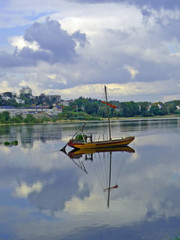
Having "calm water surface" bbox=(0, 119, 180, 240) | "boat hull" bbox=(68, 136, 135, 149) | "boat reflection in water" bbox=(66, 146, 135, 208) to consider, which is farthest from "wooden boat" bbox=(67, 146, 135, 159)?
"calm water surface" bbox=(0, 119, 180, 240)

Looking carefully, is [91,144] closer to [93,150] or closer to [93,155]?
[93,150]

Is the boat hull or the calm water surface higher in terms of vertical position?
the boat hull

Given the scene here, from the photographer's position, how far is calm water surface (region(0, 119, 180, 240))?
2208cm

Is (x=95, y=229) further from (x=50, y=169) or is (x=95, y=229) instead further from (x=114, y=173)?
(x=50, y=169)

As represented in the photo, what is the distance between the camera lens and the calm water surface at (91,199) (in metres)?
22.1

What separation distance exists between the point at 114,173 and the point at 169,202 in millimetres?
13652

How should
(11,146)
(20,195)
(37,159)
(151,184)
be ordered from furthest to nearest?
(11,146), (37,159), (151,184), (20,195)

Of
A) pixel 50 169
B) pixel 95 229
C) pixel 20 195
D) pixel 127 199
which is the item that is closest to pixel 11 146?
pixel 50 169

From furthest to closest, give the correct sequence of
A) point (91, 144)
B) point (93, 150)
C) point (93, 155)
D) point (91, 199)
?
1. point (93, 150)
2. point (91, 144)
3. point (93, 155)
4. point (91, 199)

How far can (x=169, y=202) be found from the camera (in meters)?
27.1

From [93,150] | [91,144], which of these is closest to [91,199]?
[91,144]

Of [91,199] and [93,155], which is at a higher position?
[93,155]

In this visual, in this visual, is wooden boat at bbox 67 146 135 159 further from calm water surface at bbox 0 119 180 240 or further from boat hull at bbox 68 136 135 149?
calm water surface at bbox 0 119 180 240

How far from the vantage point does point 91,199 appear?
28.9 meters
